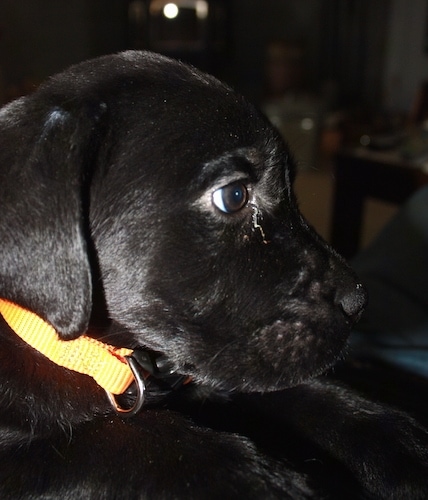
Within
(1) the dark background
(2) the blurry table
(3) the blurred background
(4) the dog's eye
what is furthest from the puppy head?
Answer: (1) the dark background

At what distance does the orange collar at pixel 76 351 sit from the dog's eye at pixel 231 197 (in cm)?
28

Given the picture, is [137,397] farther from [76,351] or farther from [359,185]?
[359,185]

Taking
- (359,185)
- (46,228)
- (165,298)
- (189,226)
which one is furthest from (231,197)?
(359,185)

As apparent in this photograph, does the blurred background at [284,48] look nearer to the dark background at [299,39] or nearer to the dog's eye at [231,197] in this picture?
the dark background at [299,39]

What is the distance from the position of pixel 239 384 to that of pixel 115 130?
0.45 meters

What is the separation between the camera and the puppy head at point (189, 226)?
0.96m

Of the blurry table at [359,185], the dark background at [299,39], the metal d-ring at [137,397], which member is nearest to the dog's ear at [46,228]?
the metal d-ring at [137,397]

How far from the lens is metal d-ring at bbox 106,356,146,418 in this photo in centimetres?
95

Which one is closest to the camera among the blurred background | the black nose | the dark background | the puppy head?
the puppy head

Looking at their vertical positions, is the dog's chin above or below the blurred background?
above

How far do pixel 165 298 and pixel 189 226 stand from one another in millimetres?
122

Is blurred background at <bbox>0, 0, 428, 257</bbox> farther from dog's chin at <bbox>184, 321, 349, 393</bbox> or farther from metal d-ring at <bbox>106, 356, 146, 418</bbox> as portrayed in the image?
metal d-ring at <bbox>106, 356, 146, 418</bbox>

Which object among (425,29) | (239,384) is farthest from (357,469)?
(425,29)

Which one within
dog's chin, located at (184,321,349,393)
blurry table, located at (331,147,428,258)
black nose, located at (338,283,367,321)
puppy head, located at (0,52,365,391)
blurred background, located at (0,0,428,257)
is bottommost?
blurred background, located at (0,0,428,257)
